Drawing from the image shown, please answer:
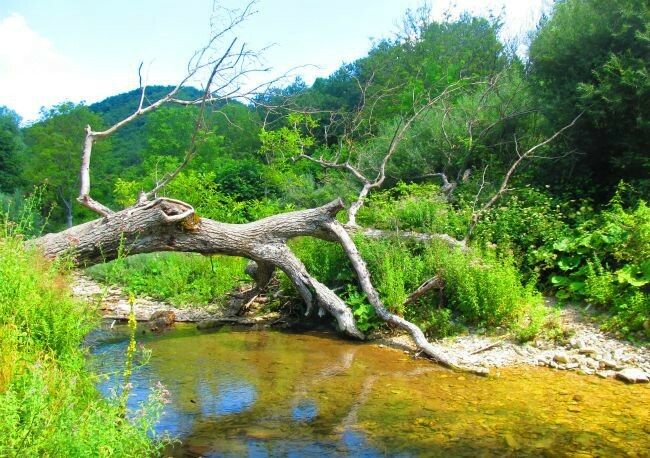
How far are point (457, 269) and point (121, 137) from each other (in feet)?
146

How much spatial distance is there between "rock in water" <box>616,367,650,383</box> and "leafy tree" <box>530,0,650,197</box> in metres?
4.51

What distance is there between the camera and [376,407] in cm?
600

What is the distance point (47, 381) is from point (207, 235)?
→ 5.24 metres

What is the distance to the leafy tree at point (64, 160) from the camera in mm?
36750

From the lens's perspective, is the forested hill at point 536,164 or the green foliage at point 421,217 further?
the green foliage at point 421,217

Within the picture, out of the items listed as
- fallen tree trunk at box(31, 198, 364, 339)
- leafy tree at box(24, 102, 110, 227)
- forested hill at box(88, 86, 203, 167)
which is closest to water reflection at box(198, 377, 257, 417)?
fallen tree trunk at box(31, 198, 364, 339)

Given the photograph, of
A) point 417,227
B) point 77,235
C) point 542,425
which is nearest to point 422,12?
point 417,227

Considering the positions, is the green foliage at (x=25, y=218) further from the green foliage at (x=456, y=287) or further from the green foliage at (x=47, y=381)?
the green foliage at (x=456, y=287)

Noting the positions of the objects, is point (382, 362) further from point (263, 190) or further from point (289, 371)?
point (263, 190)

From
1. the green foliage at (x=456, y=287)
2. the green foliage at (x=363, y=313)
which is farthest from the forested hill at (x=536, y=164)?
the green foliage at (x=363, y=313)

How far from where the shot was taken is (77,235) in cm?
816

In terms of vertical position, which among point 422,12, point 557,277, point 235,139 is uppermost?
point 422,12

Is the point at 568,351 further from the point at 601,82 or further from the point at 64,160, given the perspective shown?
the point at 64,160

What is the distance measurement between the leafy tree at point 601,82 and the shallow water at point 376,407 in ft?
18.3
